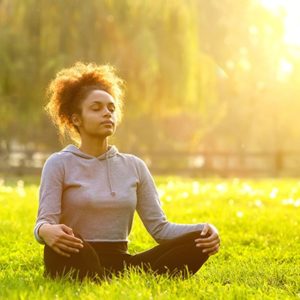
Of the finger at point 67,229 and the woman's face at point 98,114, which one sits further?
the woman's face at point 98,114

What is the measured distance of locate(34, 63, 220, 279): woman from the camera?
5074 millimetres

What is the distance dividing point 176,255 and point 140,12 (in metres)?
19.8

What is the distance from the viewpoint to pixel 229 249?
300 inches

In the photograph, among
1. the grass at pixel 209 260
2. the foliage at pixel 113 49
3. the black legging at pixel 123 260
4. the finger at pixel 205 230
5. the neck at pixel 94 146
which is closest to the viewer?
the grass at pixel 209 260

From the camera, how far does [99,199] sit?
17.0ft

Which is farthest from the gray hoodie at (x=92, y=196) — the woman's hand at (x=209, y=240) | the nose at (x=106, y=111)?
the nose at (x=106, y=111)

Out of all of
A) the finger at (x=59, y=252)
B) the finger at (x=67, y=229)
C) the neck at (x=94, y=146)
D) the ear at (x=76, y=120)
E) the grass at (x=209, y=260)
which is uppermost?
the ear at (x=76, y=120)

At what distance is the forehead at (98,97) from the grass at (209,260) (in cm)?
122

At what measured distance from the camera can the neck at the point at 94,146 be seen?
5.39 m

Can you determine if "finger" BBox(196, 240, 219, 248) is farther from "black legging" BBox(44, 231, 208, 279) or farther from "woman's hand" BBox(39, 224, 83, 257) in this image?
"woman's hand" BBox(39, 224, 83, 257)

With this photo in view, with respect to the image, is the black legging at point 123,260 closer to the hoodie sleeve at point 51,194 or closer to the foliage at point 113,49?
the hoodie sleeve at point 51,194

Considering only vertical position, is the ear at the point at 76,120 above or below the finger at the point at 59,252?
above

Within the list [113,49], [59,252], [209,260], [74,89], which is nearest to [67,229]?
[59,252]

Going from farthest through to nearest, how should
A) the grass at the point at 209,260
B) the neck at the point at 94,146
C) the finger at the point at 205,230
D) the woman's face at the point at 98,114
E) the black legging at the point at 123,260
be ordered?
the neck at the point at 94,146
the woman's face at the point at 98,114
the finger at the point at 205,230
the black legging at the point at 123,260
the grass at the point at 209,260
